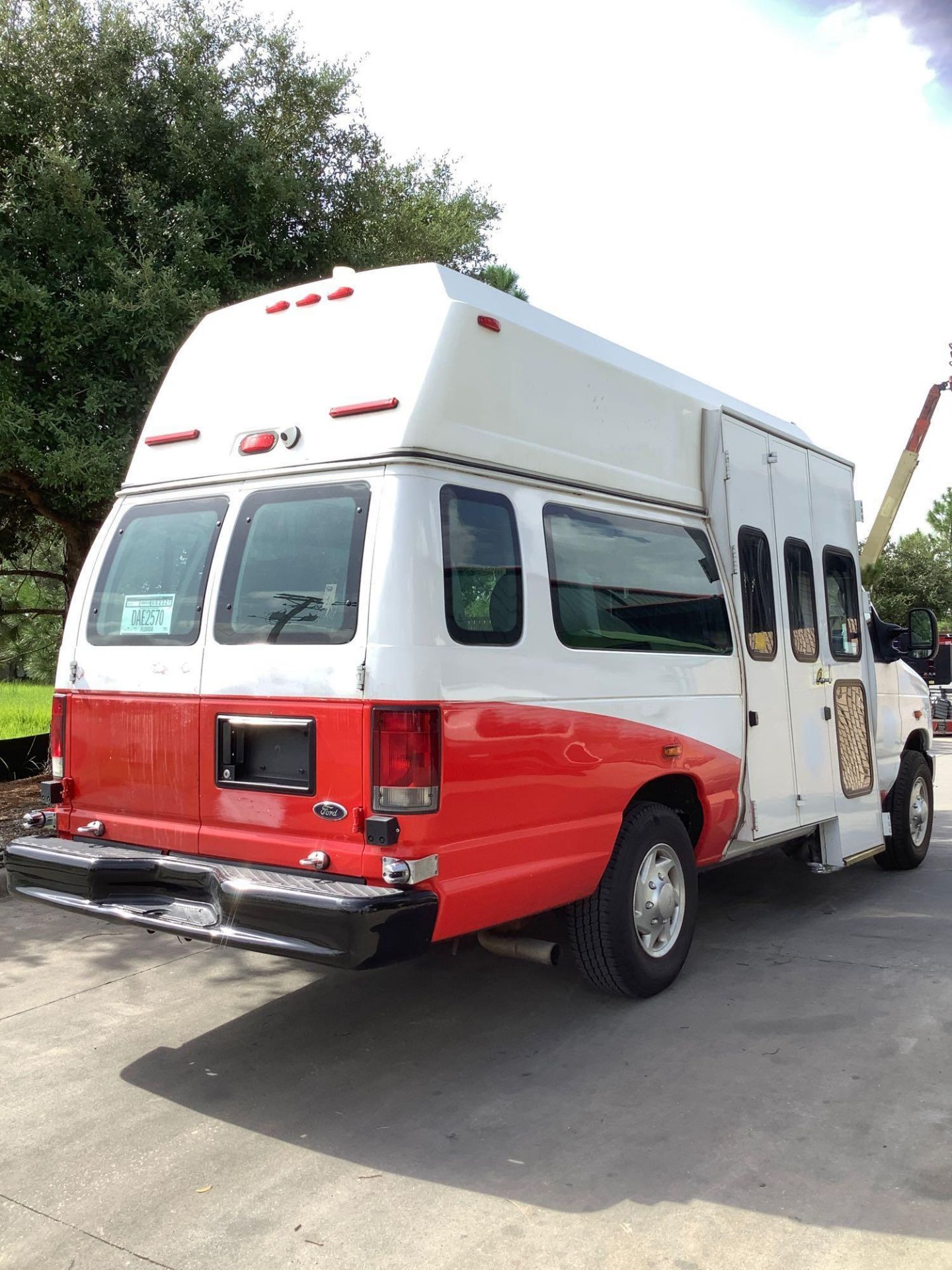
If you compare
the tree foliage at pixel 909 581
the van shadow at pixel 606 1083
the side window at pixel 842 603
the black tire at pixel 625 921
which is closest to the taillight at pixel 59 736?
the van shadow at pixel 606 1083

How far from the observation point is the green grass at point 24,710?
43.0 ft

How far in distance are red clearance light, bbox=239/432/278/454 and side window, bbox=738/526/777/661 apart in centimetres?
262

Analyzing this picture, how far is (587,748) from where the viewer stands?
4.61 meters

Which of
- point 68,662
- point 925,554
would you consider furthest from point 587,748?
point 925,554

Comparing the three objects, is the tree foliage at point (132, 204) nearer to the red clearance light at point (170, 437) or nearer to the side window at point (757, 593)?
the red clearance light at point (170, 437)

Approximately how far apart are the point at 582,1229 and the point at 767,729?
3.31m

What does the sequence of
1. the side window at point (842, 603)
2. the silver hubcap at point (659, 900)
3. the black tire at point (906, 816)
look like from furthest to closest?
the black tire at point (906, 816), the side window at point (842, 603), the silver hubcap at point (659, 900)

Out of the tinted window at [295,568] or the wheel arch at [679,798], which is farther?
the wheel arch at [679,798]

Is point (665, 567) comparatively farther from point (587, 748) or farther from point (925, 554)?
point (925, 554)

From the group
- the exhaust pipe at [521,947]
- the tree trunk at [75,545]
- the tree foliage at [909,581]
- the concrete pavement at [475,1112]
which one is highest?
the tree foliage at [909,581]

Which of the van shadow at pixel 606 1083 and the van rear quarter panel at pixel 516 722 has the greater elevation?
the van rear quarter panel at pixel 516 722

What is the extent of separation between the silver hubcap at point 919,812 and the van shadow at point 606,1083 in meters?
2.45

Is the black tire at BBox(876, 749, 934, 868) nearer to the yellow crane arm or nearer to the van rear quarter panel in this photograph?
the van rear quarter panel

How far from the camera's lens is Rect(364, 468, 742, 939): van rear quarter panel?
3934mm
